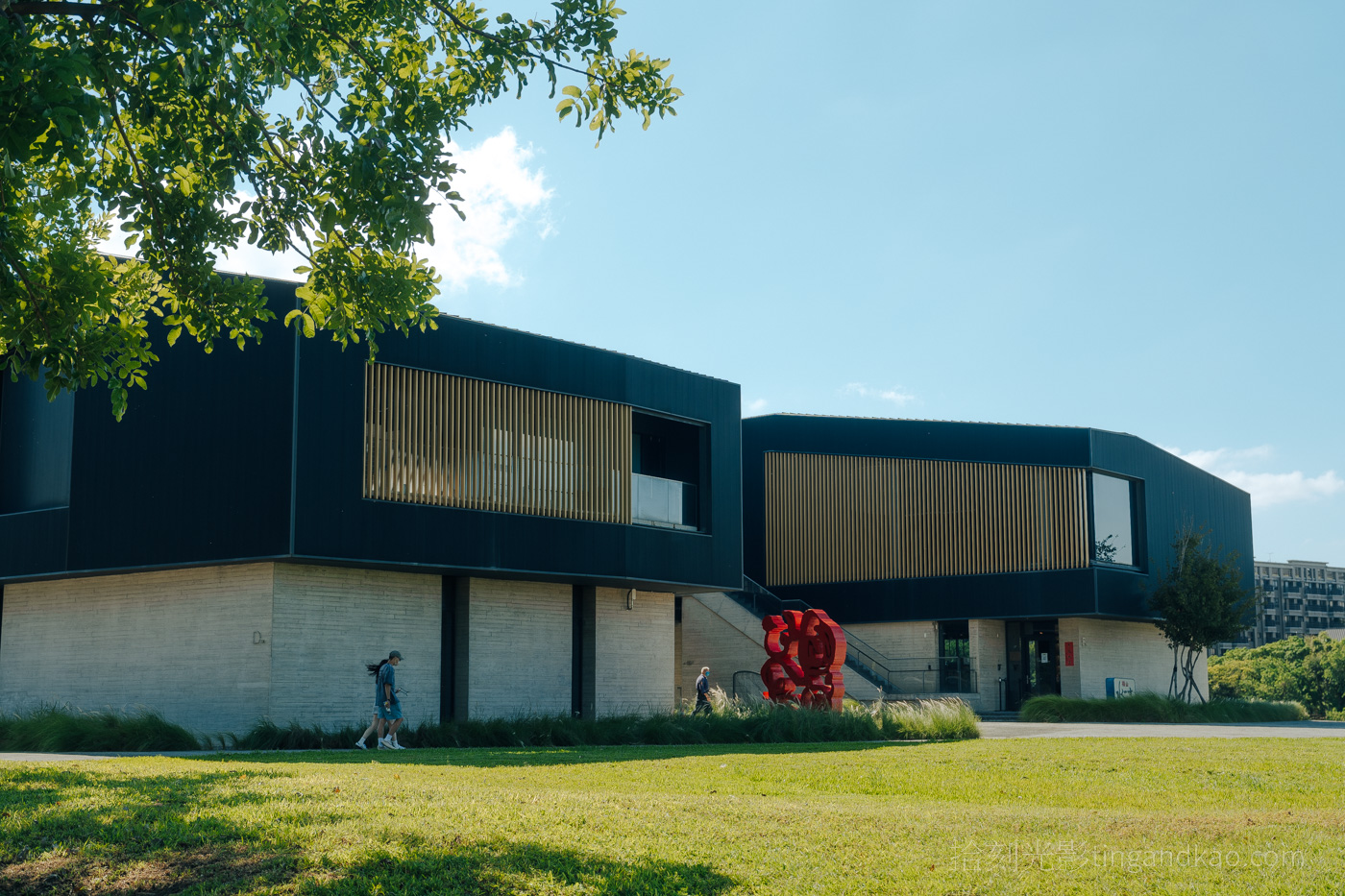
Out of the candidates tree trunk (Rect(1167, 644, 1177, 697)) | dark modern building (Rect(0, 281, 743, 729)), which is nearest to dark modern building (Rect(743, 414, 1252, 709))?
tree trunk (Rect(1167, 644, 1177, 697))

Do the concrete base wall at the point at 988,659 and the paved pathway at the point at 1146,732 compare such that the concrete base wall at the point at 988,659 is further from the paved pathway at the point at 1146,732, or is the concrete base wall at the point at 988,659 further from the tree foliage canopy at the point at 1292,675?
the tree foliage canopy at the point at 1292,675

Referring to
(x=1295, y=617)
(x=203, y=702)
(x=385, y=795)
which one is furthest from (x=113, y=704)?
(x=1295, y=617)

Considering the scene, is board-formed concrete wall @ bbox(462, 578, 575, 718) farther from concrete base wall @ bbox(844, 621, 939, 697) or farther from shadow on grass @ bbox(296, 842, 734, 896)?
shadow on grass @ bbox(296, 842, 734, 896)

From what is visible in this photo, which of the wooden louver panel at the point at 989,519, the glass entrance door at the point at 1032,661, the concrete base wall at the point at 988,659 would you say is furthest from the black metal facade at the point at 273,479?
the glass entrance door at the point at 1032,661

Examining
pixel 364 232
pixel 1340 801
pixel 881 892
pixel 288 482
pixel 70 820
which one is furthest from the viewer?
pixel 288 482

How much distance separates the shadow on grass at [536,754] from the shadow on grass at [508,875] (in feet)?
22.8

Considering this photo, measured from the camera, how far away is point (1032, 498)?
38062 mm

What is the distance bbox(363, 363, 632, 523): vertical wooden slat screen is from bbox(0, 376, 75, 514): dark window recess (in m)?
6.33

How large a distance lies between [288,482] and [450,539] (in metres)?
3.46

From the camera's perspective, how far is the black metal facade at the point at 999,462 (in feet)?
123

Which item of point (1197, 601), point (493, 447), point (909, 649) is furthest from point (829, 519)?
point (493, 447)

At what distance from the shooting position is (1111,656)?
39156 millimetres

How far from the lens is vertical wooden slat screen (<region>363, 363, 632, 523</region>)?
23.2 metres

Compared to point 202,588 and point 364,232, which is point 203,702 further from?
point 364,232
